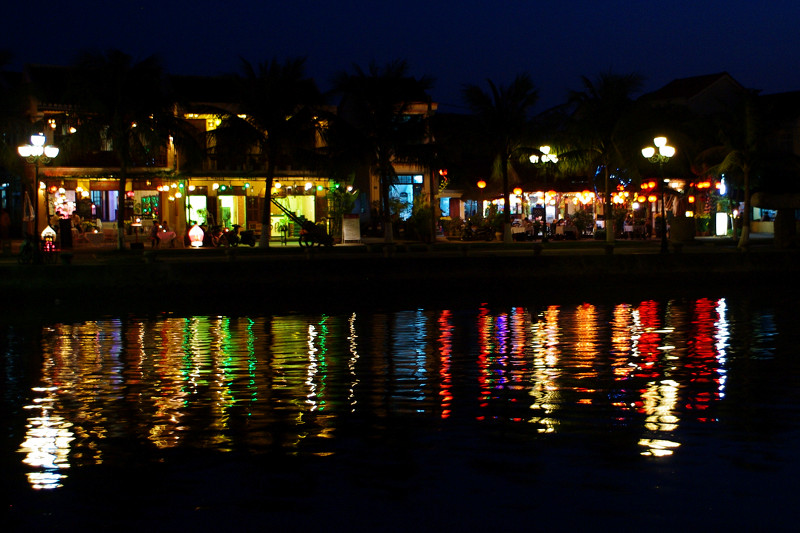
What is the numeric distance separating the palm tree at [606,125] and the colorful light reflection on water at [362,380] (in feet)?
60.8

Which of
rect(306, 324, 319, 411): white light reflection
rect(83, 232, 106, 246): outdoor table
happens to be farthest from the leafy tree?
rect(83, 232, 106, 246): outdoor table

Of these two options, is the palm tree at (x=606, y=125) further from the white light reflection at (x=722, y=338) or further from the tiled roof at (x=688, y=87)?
the tiled roof at (x=688, y=87)

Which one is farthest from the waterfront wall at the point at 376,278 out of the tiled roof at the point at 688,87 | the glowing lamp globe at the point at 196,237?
the tiled roof at the point at 688,87

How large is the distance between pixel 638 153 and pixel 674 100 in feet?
78.3

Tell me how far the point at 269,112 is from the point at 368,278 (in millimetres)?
10351

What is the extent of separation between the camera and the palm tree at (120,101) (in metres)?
32.5

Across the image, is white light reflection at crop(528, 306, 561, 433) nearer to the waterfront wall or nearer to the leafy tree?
the waterfront wall

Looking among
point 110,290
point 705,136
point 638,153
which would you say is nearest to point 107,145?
point 110,290

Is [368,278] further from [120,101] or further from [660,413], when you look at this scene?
[660,413]

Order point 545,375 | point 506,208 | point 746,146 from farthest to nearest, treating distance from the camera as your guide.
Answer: point 506,208 < point 746,146 < point 545,375

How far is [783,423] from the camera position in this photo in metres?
9.38

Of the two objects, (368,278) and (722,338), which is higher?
(368,278)

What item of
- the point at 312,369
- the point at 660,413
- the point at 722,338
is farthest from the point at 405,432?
the point at 722,338

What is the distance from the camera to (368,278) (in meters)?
26.1
